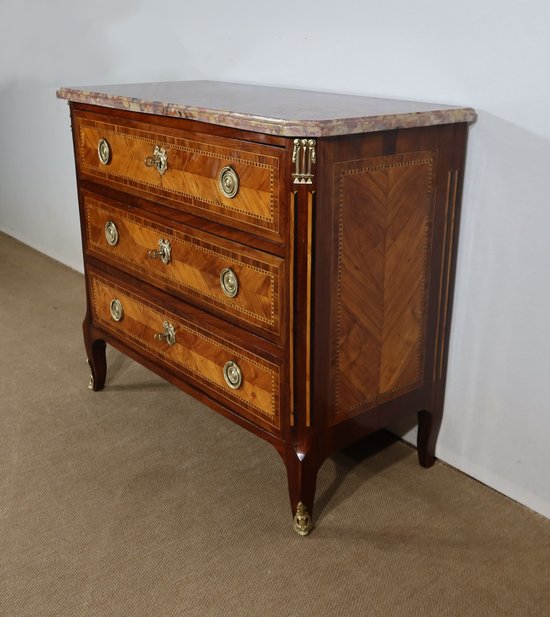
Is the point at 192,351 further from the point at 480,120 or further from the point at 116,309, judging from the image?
the point at 480,120

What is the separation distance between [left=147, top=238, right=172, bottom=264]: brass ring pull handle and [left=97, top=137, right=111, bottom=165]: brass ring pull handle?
1.07 feet

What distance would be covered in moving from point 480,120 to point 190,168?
0.73m

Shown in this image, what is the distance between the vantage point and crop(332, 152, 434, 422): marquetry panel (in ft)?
5.48

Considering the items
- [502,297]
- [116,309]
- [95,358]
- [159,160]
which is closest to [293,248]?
[159,160]

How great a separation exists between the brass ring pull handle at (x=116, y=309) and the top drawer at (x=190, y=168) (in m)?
0.38

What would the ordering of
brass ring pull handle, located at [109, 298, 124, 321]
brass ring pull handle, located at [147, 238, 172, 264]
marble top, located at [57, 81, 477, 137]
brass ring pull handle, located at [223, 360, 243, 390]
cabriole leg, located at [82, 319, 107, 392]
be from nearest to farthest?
marble top, located at [57, 81, 477, 137]
brass ring pull handle, located at [223, 360, 243, 390]
brass ring pull handle, located at [147, 238, 172, 264]
brass ring pull handle, located at [109, 298, 124, 321]
cabriole leg, located at [82, 319, 107, 392]

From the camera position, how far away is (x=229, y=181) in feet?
5.64

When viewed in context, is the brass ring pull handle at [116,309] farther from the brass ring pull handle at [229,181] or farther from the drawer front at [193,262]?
the brass ring pull handle at [229,181]

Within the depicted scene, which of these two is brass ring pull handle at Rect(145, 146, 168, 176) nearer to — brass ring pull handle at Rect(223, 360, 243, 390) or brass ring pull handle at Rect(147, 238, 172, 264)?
brass ring pull handle at Rect(147, 238, 172, 264)

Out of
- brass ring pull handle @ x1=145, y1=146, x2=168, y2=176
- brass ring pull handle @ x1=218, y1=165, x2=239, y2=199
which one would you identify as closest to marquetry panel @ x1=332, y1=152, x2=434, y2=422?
brass ring pull handle @ x1=218, y1=165, x2=239, y2=199

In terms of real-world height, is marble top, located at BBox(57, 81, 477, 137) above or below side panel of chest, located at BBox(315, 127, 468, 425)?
above

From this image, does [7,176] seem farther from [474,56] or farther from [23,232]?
[474,56]

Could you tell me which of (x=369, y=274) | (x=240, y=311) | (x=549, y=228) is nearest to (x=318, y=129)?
(x=369, y=274)

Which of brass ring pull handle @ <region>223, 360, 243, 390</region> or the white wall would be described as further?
brass ring pull handle @ <region>223, 360, 243, 390</region>
